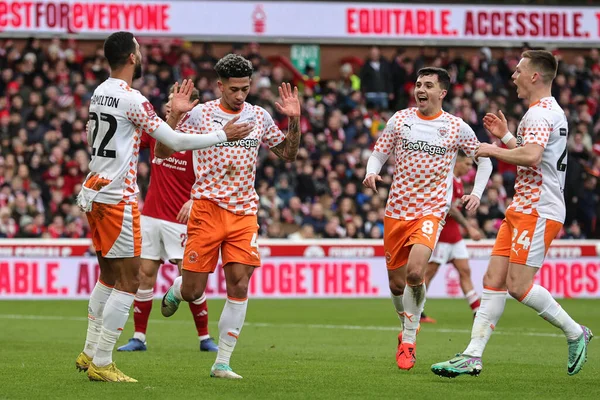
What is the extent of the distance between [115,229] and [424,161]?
3.28 meters

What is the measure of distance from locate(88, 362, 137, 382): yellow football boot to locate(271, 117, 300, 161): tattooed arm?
7.74 ft

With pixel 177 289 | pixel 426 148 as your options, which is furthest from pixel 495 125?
pixel 177 289

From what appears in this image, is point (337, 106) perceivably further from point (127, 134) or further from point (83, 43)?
point (127, 134)

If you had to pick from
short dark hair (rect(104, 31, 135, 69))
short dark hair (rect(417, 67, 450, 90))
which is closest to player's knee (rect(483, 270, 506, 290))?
short dark hair (rect(417, 67, 450, 90))

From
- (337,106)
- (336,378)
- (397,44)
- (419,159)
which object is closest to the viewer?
(336,378)

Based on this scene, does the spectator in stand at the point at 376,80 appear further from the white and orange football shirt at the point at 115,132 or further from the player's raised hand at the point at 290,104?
the white and orange football shirt at the point at 115,132

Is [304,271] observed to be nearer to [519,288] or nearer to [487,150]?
[519,288]

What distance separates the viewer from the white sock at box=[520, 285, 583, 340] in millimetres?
9344

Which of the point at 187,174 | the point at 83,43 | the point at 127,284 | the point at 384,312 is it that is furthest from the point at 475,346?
the point at 83,43

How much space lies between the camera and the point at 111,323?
8828mm

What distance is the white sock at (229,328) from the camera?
9359 mm

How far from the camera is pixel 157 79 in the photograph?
26547mm

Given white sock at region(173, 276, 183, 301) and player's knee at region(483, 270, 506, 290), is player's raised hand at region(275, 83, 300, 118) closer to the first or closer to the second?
player's knee at region(483, 270, 506, 290)

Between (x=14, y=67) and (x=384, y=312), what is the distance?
39.9ft
